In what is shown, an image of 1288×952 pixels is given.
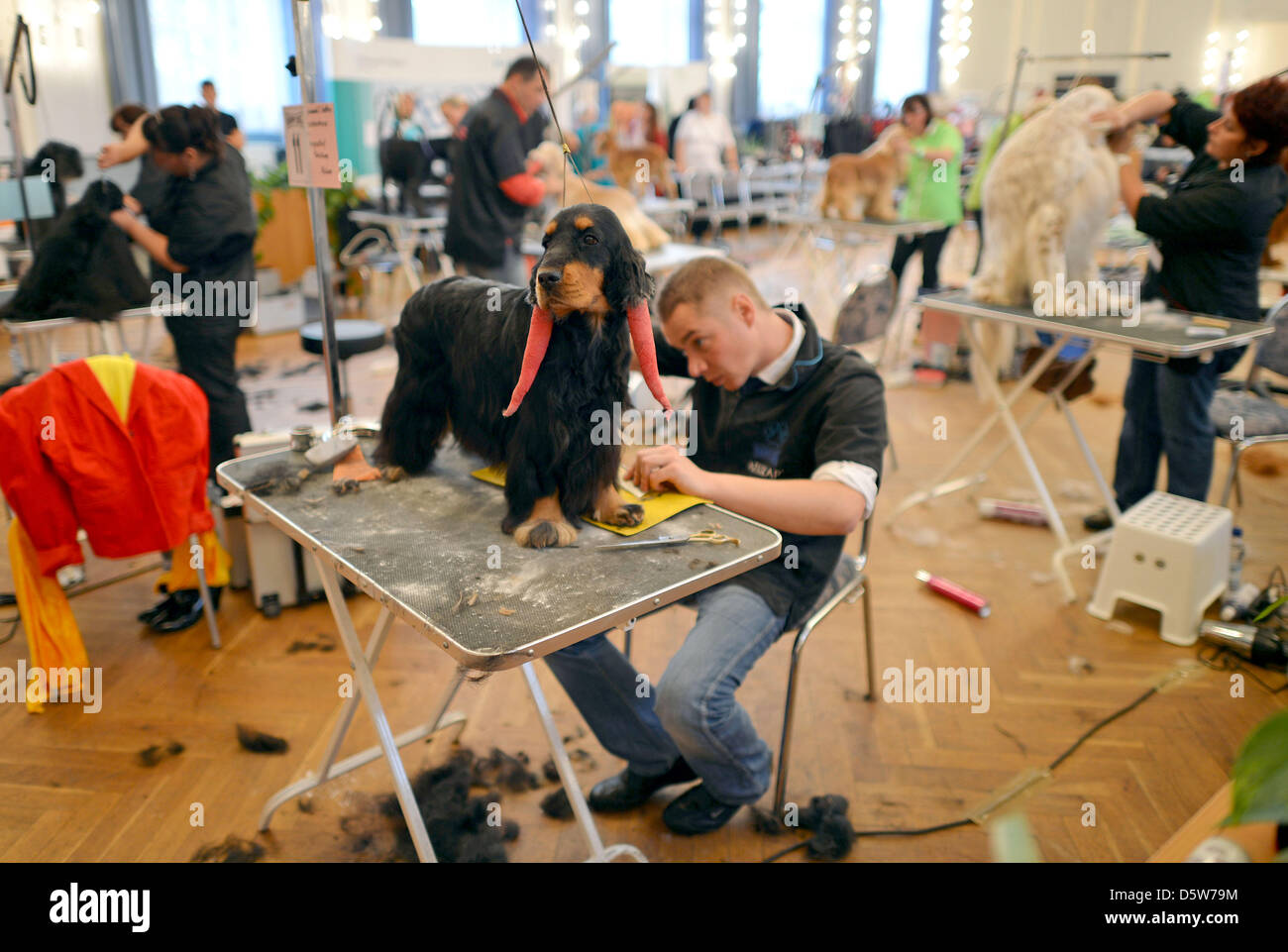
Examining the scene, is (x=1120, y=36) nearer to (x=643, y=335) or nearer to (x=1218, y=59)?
(x=1218, y=59)

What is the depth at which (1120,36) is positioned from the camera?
45.0 feet

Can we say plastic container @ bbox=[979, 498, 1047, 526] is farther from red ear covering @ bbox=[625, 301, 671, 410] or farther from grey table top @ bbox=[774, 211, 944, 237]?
red ear covering @ bbox=[625, 301, 671, 410]

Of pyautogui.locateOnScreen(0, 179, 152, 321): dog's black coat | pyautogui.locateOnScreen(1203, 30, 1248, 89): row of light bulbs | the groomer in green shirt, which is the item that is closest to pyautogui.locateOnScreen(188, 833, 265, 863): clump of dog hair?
pyautogui.locateOnScreen(0, 179, 152, 321): dog's black coat

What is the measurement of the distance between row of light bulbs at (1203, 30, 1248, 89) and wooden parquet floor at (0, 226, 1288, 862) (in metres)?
12.7

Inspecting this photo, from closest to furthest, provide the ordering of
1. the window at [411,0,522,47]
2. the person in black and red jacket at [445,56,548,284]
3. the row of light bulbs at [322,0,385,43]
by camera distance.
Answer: the person in black and red jacket at [445,56,548,284] → the row of light bulbs at [322,0,385,43] → the window at [411,0,522,47]

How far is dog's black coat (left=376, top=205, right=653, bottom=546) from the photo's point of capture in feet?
4.59

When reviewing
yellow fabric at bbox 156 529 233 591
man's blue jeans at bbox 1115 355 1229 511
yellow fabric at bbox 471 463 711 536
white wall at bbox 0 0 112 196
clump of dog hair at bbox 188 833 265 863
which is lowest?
clump of dog hair at bbox 188 833 265 863

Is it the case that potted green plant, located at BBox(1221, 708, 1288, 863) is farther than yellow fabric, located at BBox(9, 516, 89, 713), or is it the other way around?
yellow fabric, located at BBox(9, 516, 89, 713)

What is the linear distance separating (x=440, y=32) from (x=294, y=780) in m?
11.1

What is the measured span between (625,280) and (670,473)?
501 mm

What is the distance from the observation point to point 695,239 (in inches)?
458

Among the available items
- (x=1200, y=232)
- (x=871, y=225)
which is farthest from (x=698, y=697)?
(x=871, y=225)
